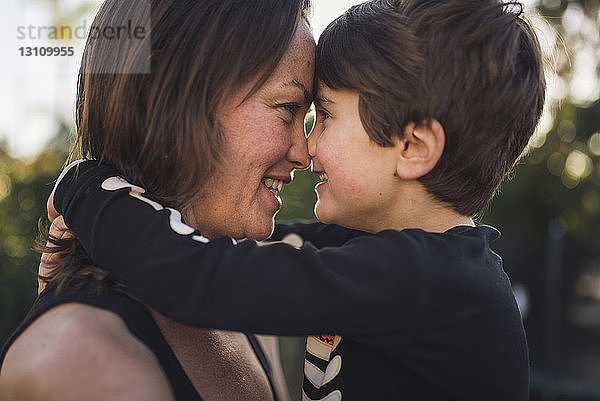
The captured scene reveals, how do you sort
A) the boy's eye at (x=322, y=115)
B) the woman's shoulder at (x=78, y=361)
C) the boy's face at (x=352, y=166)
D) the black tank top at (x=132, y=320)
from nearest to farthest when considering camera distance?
the woman's shoulder at (x=78, y=361)
the black tank top at (x=132, y=320)
the boy's face at (x=352, y=166)
the boy's eye at (x=322, y=115)

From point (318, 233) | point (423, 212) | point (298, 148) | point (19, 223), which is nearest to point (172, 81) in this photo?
point (298, 148)

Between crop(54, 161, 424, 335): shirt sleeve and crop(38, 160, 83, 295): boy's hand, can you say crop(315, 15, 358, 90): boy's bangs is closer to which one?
crop(54, 161, 424, 335): shirt sleeve

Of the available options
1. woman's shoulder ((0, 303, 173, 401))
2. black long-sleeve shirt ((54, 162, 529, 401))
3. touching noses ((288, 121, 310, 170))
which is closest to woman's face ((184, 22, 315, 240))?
touching noses ((288, 121, 310, 170))

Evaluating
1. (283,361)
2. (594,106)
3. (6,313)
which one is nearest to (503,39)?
(283,361)

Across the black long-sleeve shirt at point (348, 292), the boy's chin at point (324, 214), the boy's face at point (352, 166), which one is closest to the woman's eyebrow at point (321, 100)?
the boy's face at point (352, 166)

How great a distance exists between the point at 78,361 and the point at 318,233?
52.3 inches

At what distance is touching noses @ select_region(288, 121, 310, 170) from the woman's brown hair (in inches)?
9.9

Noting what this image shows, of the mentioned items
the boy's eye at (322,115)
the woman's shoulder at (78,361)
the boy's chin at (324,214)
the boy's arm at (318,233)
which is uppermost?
the boy's eye at (322,115)

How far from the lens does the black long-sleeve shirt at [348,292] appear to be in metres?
1.49

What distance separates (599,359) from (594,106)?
3.67m

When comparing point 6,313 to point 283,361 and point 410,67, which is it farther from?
point 410,67

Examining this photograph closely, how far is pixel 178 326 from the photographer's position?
1787 millimetres

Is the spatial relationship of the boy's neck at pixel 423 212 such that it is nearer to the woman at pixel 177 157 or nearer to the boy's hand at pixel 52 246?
the woman at pixel 177 157

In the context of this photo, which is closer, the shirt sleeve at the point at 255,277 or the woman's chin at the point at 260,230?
the shirt sleeve at the point at 255,277
